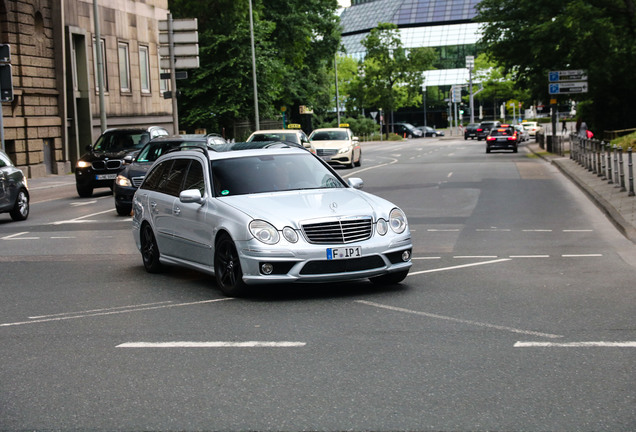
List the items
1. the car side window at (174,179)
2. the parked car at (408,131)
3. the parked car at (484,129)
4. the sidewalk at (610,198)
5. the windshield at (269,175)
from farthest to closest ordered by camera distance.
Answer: the parked car at (408,131) → the parked car at (484,129) → the sidewalk at (610,198) → the car side window at (174,179) → the windshield at (269,175)

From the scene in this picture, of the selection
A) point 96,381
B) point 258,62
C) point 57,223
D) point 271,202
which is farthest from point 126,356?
point 258,62

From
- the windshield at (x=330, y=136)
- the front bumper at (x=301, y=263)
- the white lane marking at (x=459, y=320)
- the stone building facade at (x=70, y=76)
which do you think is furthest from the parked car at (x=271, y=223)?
the windshield at (x=330, y=136)

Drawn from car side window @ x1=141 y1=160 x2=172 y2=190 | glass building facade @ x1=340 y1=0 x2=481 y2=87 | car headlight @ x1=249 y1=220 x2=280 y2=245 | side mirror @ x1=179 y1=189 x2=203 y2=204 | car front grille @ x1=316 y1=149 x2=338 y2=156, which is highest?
glass building facade @ x1=340 y1=0 x2=481 y2=87

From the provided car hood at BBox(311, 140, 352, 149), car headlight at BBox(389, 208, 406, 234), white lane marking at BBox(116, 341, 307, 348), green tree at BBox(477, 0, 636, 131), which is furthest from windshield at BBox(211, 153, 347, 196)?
green tree at BBox(477, 0, 636, 131)

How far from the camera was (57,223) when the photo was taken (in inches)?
797

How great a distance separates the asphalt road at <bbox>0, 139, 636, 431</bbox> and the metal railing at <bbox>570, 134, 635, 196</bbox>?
831cm

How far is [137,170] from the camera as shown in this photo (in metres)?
21.1

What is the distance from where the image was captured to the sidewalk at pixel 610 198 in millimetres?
16500

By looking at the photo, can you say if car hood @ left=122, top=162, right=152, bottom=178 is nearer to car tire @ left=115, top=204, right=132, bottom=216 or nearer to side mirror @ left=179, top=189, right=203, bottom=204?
car tire @ left=115, top=204, right=132, bottom=216

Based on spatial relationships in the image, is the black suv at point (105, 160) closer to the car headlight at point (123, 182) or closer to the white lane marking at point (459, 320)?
the car headlight at point (123, 182)

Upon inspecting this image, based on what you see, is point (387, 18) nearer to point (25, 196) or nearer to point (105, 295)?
point (25, 196)

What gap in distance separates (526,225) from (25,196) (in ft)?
34.8

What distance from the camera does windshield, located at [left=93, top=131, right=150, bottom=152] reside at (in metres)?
28.1

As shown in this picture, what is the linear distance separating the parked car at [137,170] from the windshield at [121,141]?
18.1ft
